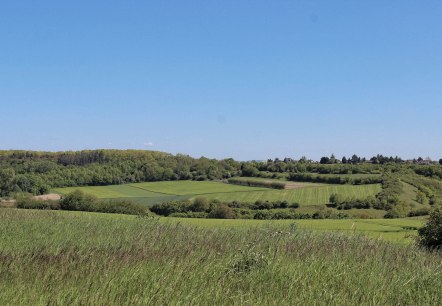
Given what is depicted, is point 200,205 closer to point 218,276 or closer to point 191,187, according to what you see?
point 191,187

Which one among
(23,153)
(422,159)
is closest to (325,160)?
(422,159)

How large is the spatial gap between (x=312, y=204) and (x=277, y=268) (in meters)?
76.7

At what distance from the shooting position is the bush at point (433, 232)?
48.7 ft

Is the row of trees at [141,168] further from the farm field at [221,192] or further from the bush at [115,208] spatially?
the bush at [115,208]

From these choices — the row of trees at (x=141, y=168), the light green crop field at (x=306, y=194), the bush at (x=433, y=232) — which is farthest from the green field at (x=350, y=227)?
the row of trees at (x=141, y=168)

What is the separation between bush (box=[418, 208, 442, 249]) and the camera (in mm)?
14852

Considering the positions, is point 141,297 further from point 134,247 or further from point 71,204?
point 71,204

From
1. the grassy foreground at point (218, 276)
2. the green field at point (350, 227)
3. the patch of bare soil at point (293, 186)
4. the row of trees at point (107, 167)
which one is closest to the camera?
the grassy foreground at point (218, 276)

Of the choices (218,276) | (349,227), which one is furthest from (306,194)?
(218,276)

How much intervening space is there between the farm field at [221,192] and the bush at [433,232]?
66807mm

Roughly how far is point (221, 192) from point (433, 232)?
3190 inches

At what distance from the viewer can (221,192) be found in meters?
95.6

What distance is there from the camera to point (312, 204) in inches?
3196

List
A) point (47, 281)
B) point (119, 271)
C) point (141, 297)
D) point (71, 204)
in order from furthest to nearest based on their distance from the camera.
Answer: point (71, 204) < point (119, 271) < point (47, 281) < point (141, 297)
